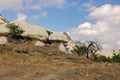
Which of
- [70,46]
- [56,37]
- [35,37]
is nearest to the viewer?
[35,37]

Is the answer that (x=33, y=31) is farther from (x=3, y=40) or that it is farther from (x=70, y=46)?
(x=70, y=46)

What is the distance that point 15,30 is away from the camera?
5947 cm

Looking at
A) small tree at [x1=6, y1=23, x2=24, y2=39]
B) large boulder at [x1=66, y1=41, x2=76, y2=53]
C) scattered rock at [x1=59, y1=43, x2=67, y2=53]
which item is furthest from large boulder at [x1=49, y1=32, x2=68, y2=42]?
small tree at [x1=6, y1=23, x2=24, y2=39]

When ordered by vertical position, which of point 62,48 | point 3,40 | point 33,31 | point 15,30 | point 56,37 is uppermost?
point 33,31

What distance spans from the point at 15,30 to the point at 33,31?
12.9 ft

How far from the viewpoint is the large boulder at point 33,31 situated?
60.8 m

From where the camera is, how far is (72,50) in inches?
2537

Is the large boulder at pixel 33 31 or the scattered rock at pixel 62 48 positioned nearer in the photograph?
the scattered rock at pixel 62 48

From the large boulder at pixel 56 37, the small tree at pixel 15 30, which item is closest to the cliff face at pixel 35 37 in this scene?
the large boulder at pixel 56 37

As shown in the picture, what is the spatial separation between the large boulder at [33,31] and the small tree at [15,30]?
834mm

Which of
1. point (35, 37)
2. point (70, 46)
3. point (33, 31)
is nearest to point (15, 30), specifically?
point (35, 37)

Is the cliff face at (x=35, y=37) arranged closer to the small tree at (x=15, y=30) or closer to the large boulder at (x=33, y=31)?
the large boulder at (x=33, y=31)

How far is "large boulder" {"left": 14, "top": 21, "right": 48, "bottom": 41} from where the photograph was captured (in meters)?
60.8

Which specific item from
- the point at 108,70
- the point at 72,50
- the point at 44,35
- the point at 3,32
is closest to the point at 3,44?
the point at 3,32
